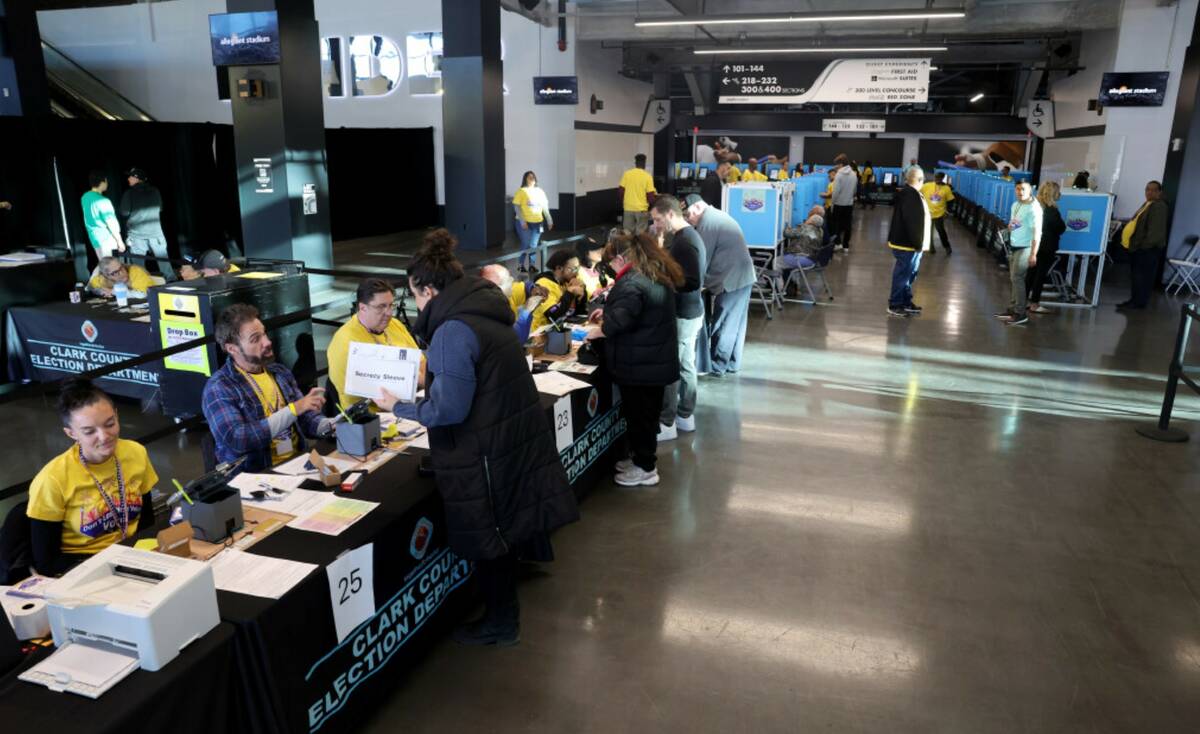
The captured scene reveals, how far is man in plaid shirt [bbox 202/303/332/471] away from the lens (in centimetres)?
337

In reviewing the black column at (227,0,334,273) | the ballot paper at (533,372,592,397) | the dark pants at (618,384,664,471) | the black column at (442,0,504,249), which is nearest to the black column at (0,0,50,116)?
the black column at (227,0,334,273)

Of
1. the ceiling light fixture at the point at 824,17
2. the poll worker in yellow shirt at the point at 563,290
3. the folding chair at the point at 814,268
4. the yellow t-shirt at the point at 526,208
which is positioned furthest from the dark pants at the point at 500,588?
the ceiling light fixture at the point at 824,17

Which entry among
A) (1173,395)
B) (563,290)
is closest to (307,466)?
(563,290)

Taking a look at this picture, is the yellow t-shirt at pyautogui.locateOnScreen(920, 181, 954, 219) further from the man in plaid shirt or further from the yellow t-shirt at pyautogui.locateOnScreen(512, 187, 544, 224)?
the man in plaid shirt

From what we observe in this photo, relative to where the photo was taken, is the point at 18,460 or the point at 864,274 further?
the point at 864,274

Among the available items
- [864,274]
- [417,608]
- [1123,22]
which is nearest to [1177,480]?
[417,608]

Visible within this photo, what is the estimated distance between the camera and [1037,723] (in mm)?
2947

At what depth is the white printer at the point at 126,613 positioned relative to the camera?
193 centimetres

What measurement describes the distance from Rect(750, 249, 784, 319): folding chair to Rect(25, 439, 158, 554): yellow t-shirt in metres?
7.77

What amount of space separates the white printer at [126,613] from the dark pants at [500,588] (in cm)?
120

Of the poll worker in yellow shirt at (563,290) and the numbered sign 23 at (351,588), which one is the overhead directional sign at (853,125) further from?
the numbered sign 23 at (351,588)

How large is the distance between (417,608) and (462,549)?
0.39m

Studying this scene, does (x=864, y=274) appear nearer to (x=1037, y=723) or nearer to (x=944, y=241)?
(x=944, y=241)

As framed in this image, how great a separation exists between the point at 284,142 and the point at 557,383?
19.6 feet
